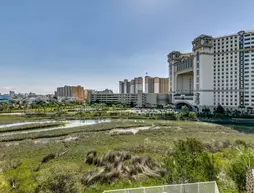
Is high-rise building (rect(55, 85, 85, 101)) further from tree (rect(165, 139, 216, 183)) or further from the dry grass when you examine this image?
tree (rect(165, 139, 216, 183))

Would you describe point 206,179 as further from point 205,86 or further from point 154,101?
point 154,101

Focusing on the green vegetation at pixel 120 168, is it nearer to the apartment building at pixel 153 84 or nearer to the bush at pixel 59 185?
the bush at pixel 59 185

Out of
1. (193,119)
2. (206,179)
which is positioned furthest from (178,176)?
(193,119)

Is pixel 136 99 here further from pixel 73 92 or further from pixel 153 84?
pixel 73 92

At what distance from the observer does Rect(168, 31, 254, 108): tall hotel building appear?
174 feet

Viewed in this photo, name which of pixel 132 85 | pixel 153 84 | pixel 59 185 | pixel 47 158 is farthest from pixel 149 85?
pixel 59 185

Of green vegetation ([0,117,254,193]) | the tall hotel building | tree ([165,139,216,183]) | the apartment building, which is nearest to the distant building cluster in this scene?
the apartment building

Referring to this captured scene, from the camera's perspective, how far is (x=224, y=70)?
5834 centimetres

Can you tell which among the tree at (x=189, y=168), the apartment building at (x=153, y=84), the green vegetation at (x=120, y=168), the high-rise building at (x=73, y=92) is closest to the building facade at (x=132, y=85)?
the apartment building at (x=153, y=84)

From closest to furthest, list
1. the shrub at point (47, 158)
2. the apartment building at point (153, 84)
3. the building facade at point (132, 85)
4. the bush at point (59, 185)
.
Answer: the bush at point (59, 185), the shrub at point (47, 158), the apartment building at point (153, 84), the building facade at point (132, 85)

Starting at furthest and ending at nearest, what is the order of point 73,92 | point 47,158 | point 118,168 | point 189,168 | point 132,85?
point 73,92, point 132,85, point 47,158, point 118,168, point 189,168

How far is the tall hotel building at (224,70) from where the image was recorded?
174 feet

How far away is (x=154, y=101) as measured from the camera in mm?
93438

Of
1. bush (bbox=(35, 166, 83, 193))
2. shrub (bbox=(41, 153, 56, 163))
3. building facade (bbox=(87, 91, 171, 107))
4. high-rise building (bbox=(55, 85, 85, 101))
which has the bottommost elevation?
shrub (bbox=(41, 153, 56, 163))
